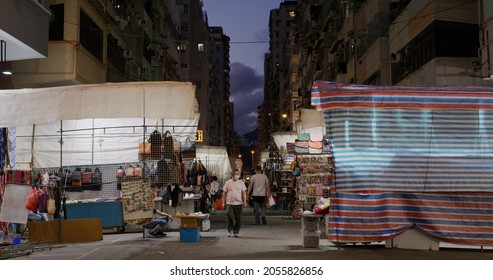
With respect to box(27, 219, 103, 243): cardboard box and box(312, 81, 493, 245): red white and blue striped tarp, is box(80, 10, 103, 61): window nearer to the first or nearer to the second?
box(27, 219, 103, 243): cardboard box

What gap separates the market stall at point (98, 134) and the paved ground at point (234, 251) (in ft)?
4.88

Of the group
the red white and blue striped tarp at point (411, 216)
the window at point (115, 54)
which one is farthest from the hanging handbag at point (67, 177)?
the window at point (115, 54)

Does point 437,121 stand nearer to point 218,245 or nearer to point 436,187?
point 436,187

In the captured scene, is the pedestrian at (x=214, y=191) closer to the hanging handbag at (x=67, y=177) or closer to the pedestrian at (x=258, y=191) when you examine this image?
the pedestrian at (x=258, y=191)

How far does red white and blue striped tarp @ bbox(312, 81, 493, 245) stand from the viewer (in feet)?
36.7

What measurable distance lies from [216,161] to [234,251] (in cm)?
2517

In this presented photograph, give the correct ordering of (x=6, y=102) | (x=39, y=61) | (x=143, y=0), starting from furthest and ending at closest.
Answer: (x=143, y=0) < (x=39, y=61) < (x=6, y=102)

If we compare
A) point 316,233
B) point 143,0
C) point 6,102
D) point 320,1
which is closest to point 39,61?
point 6,102

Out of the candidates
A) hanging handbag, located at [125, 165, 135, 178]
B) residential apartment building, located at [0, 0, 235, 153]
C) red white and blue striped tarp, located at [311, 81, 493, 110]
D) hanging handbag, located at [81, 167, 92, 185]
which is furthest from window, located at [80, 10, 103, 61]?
red white and blue striped tarp, located at [311, 81, 493, 110]

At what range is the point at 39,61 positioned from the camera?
2327 centimetres

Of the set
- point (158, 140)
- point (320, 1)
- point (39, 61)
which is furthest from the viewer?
point (320, 1)

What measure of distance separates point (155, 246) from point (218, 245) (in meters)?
1.45

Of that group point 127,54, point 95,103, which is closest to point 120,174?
point 95,103

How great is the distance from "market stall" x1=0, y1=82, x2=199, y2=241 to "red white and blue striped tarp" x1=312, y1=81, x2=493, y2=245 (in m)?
4.20
